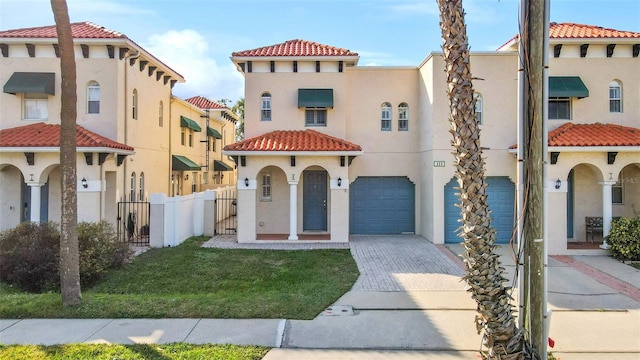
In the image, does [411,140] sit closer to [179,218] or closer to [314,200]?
[314,200]

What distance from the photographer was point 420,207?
18.2m

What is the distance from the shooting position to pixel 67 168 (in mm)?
8352

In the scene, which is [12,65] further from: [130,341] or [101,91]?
[130,341]

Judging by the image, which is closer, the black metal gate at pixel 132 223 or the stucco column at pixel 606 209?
the stucco column at pixel 606 209

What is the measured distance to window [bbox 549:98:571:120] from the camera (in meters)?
16.5

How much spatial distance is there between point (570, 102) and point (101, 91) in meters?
18.6

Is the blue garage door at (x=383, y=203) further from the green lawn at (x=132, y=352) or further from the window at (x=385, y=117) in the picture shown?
the green lawn at (x=132, y=352)

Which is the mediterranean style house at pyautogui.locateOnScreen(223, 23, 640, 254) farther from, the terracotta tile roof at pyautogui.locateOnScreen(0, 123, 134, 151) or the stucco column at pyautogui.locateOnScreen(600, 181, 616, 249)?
the terracotta tile roof at pyautogui.locateOnScreen(0, 123, 134, 151)

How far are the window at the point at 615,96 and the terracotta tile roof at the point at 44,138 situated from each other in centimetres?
1909

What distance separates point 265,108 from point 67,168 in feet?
35.0

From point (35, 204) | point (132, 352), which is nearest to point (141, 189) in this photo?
point (35, 204)

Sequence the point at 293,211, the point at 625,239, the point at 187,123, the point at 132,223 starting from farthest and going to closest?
the point at 187,123 → the point at 132,223 → the point at 293,211 → the point at 625,239

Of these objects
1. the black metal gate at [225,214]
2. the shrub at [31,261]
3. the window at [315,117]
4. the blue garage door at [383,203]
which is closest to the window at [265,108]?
the window at [315,117]

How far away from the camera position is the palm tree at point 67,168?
823 centimetres
